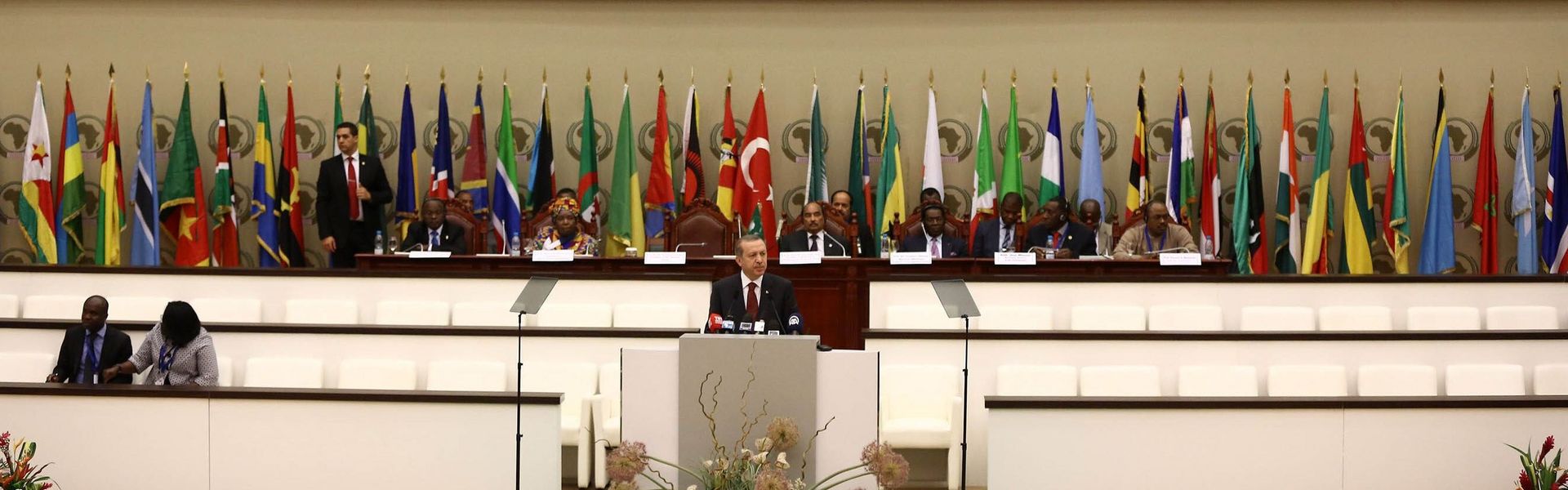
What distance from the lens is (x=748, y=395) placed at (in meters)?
5.15

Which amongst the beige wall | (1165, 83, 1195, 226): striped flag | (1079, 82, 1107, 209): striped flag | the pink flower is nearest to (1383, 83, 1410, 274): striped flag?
the beige wall

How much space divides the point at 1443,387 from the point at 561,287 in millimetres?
5063

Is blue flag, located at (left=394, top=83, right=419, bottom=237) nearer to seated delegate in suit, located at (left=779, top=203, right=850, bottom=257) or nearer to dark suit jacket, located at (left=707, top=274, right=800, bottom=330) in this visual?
seated delegate in suit, located at (left=779, top=203, right=850, bottom=257)

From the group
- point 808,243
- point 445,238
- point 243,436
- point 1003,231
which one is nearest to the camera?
point 243,436

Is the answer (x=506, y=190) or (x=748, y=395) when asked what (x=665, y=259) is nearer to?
(x=506, y=190)

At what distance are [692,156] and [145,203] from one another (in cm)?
477

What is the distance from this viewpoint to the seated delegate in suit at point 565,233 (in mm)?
10000

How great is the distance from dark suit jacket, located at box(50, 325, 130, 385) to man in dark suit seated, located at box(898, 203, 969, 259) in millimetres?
5501

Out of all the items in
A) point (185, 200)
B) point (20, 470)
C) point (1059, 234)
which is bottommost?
point (20, 470)

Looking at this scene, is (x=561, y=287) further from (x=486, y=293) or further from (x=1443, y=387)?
(x=1443, y=387)

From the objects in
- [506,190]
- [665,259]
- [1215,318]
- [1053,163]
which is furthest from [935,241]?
[506,190]

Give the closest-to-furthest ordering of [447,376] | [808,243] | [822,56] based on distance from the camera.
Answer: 1. [447,376]
2. [808,243]
3. [822,56]

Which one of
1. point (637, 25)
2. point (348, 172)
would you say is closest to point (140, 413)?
point (348, 172)

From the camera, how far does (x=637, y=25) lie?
1252 cm
